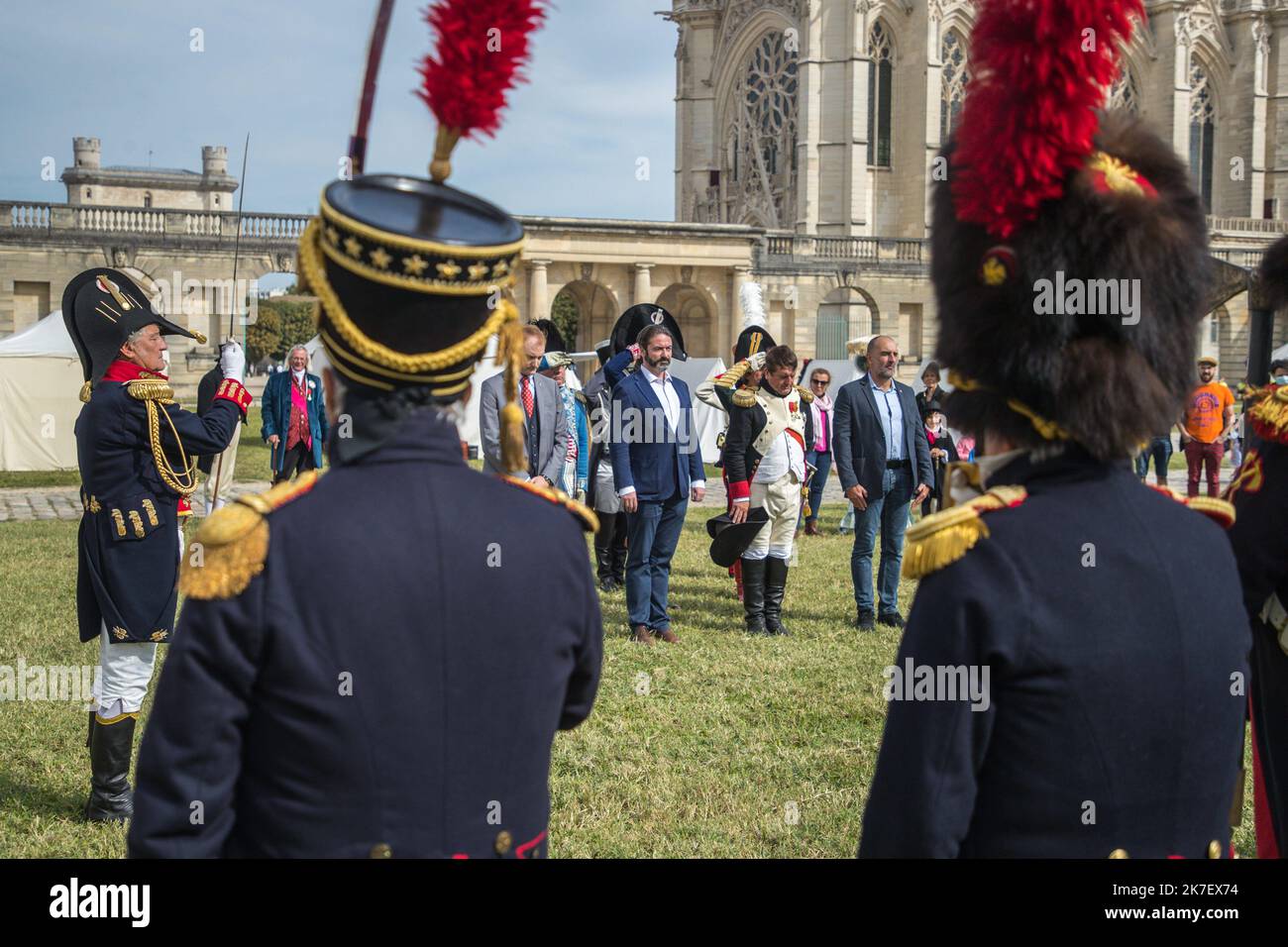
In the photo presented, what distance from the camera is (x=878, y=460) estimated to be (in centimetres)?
1015

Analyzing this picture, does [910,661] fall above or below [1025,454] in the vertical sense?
below

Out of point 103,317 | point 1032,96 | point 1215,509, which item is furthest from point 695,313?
point 1032,96

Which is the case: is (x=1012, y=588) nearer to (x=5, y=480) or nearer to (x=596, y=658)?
(x=596, y=658)

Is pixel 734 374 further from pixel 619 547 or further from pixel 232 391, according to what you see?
pixel 232 391

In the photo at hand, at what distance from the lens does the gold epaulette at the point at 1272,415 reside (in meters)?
3.76

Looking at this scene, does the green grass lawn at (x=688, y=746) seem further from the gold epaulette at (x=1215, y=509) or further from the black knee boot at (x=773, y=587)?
the gold epaulette at (x=1215, y=509)

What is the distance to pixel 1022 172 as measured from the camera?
2.23 metres

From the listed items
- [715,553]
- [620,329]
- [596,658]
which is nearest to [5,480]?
[620,329]

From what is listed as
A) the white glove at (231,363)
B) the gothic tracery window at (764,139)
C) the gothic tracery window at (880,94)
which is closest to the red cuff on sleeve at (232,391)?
the white glove at (231,363)

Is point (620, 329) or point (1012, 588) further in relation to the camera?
point (620, 329)

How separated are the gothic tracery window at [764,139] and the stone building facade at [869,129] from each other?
0.26 feet

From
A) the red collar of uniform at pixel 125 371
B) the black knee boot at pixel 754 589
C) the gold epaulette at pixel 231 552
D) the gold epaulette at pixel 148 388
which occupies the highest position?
the red collar of uniform at pixel 125 371

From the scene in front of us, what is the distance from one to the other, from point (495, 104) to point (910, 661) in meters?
1.30

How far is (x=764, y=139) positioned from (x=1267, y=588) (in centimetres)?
5490
